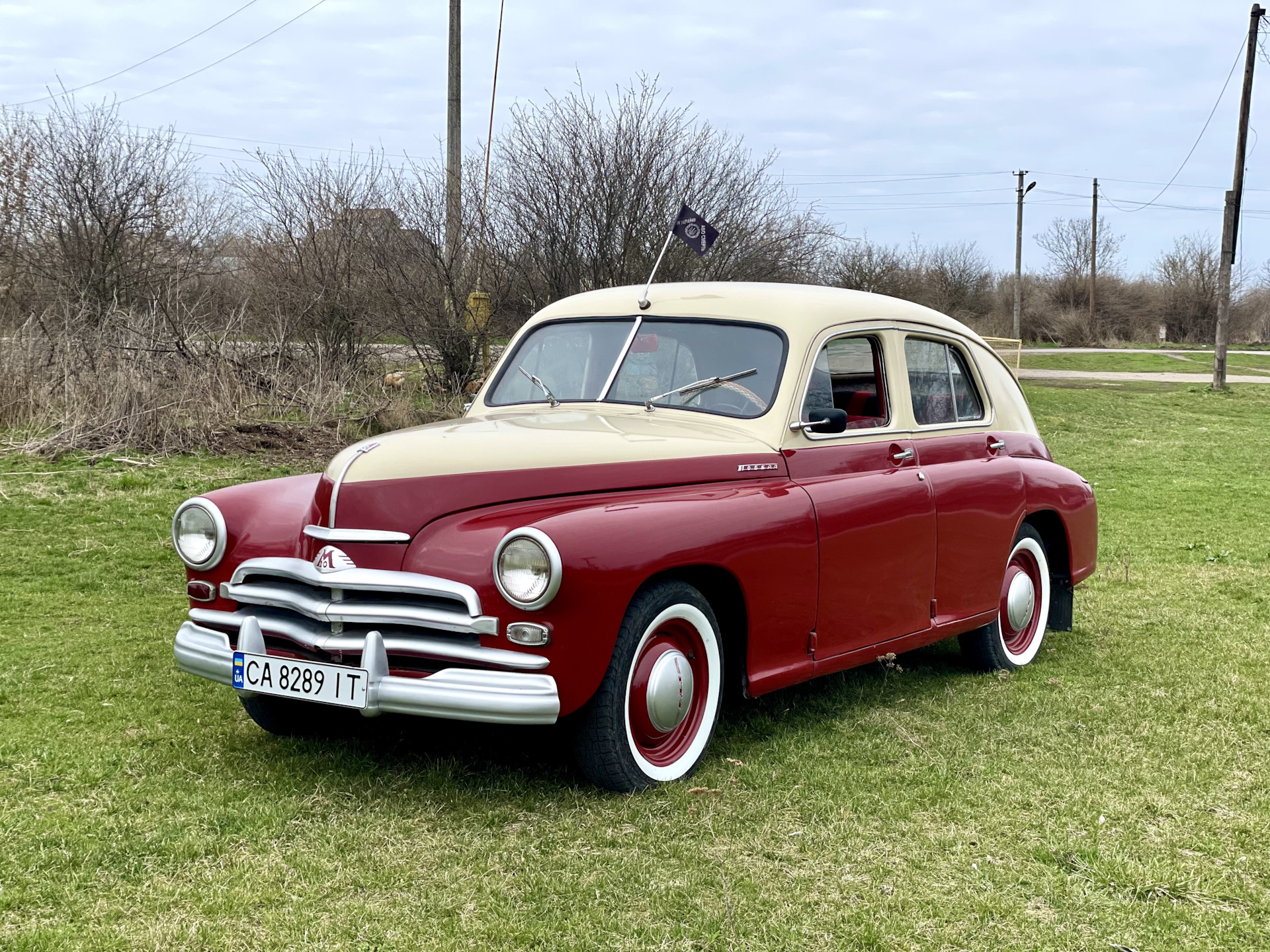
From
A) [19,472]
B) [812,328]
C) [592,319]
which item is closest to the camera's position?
[812,328]

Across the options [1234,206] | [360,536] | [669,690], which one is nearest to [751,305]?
[669,690]

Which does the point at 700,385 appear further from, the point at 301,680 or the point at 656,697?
the point at 301,680

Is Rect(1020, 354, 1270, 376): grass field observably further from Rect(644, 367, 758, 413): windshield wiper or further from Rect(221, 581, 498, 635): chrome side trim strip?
Rect(221, 581, 498, 635): chrome side trim strip

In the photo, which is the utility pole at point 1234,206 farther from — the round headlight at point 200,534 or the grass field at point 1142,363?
the round headlight at point 200,534

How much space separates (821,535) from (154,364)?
1018 centimetres

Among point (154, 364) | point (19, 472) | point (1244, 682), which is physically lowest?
point (1244, 682)

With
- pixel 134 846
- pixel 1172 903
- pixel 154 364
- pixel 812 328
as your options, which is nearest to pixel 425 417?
pixel 154 364

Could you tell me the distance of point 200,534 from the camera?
4.34 meters

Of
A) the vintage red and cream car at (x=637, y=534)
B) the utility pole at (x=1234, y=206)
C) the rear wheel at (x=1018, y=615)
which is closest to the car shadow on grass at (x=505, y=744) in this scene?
the vintage red and cream car at (x=637, y=534)

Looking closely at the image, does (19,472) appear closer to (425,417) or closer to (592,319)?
(425,417)

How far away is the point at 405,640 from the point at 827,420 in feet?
6.62

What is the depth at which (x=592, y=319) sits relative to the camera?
5.41 meters

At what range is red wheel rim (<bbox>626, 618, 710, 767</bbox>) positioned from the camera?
405 centimetres

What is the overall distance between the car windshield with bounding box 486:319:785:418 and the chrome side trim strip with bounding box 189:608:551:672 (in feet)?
5.33
